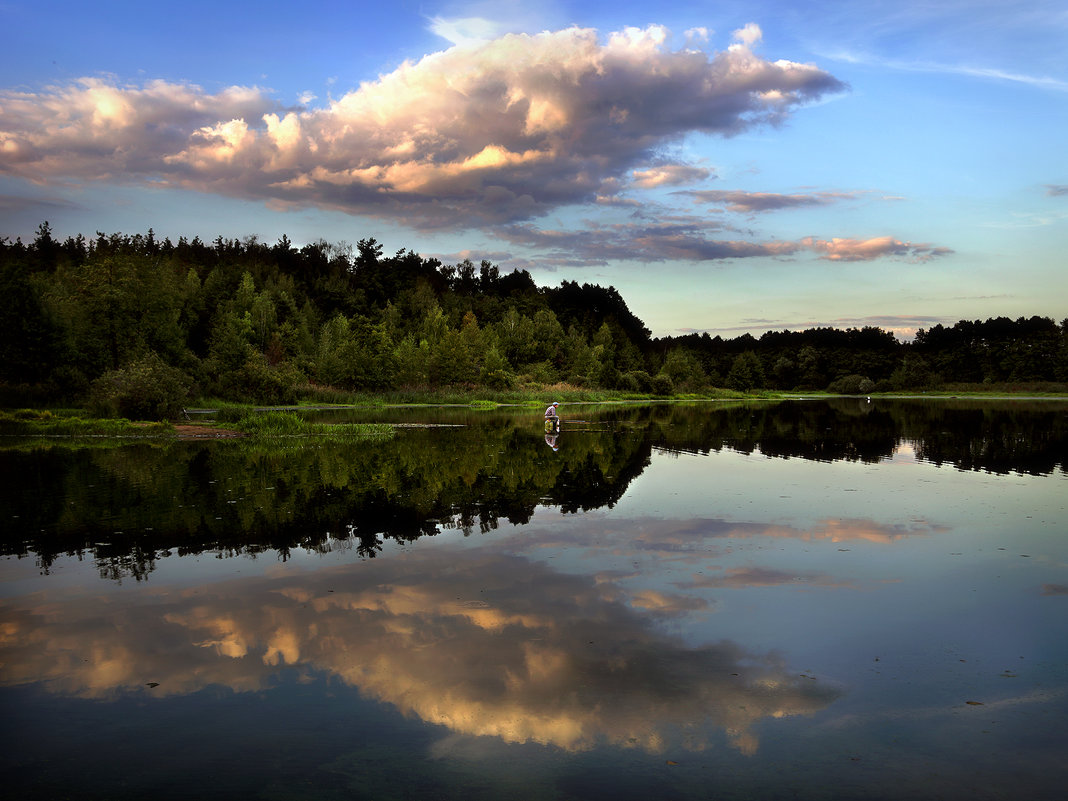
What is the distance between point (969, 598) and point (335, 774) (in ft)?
29.3

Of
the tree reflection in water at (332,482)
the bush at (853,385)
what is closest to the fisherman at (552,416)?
the tree reflection in water at (332,482)

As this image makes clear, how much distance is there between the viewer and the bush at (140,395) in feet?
117

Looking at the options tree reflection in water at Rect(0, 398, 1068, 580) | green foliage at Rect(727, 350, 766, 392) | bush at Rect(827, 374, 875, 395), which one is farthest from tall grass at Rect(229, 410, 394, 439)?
bush at Rect(827, 374, 875, 395)

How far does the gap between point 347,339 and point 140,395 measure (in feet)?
134

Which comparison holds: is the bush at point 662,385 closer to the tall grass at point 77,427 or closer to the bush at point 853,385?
the bush at point 853,385

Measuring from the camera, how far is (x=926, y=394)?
132250mm

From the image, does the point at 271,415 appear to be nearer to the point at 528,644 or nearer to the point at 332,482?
the point at 332,482

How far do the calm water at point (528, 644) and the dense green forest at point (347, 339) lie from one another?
2798 centimetres

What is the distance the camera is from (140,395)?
35.6 meters

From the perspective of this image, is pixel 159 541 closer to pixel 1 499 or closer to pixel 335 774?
pixel 1 499

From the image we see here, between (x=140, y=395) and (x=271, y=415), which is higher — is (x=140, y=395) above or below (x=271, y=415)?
above

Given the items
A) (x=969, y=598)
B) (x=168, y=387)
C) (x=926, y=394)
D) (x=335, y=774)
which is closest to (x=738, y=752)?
→ (x=335, y=774)

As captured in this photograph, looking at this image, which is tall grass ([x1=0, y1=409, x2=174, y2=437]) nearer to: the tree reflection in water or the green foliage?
the tree reflection in water

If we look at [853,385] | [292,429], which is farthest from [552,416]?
[853,385]
